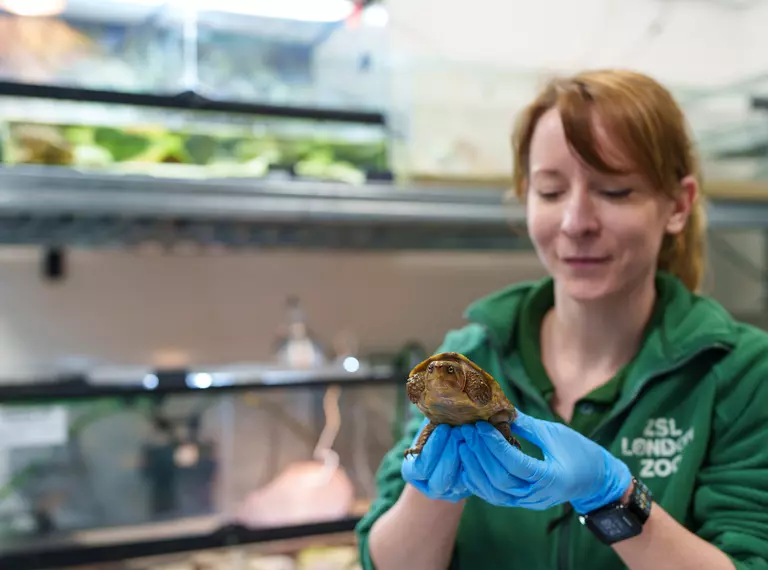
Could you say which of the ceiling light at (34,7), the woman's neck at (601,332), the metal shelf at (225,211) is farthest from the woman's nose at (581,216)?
the ceiling light at (34,7)

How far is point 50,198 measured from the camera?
1.43m

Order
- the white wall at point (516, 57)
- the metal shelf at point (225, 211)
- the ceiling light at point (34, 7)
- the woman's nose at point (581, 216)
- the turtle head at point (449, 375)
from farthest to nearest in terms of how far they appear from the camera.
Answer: the white wall at point (516, 57) < the ceiling light at point (34, 7) < the metal shelf at point (225, 211) < the woman's nose at point (581, 216) < the turtle head at point (449, 375)

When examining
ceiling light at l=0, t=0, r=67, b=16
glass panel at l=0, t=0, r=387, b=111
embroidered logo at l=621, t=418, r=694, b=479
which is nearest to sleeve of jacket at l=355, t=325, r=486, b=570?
embroidered logo at l=621, t=418, r=694, b=479

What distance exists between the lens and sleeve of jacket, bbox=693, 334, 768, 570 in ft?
2.46

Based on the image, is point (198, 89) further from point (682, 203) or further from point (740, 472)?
point (740, 472)

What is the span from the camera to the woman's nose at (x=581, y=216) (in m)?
0.81

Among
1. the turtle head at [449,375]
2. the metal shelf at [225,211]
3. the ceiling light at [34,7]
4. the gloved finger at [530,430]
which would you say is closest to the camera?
the turtle head at [449,375]

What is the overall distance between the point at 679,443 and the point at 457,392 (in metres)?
0.37

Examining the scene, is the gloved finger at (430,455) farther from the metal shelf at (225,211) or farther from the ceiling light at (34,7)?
the ceiling light at (34,7)

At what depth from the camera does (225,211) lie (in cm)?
157

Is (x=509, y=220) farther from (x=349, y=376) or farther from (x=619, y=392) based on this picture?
(x=619, y=392)

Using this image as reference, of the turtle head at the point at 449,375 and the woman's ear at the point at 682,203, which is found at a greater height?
the woman's ear at the point at 682,203

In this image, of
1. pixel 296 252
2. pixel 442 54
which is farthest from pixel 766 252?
pixel 296 252

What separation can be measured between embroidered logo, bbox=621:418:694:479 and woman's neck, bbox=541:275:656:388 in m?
0.08
